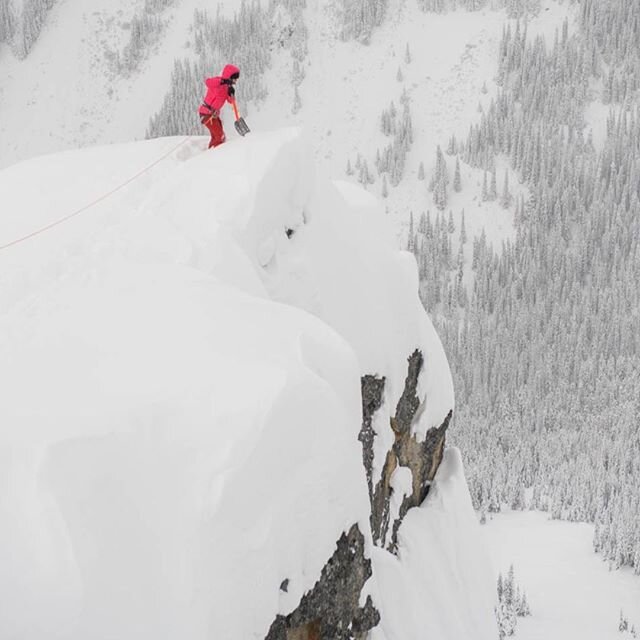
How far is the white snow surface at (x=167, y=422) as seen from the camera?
4.68 metres

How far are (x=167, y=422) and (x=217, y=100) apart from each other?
8.01m

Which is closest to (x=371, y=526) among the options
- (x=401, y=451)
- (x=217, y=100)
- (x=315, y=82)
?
(x=401, y=451)

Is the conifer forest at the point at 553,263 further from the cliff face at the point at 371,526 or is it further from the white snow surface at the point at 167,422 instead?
the white snow surface at the point at 167,422

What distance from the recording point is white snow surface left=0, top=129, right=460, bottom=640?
468 cm

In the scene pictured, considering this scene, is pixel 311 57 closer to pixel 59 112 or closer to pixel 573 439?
pixel 59 112

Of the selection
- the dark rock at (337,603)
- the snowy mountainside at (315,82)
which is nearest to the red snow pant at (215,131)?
the dark rock at (337,603)

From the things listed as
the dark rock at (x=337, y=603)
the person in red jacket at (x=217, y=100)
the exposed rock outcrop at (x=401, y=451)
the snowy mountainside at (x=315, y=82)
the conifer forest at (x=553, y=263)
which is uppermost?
the person in red jacket at (x=217, y=100)

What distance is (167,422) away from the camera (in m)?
5.45

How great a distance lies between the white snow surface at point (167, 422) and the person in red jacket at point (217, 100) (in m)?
1.91

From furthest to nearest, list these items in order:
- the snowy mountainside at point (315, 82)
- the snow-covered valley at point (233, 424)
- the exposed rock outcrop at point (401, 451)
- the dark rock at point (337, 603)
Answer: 1. the snowy mountainside at point (315, 82)
2. the exposed rock outcrop at point (401, 451)
3. the dark rock at point (337, 603)
4. the snow-covered valley at point (233, 424)

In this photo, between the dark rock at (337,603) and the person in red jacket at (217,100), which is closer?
the dark rock at (337,603)

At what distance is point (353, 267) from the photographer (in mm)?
10867

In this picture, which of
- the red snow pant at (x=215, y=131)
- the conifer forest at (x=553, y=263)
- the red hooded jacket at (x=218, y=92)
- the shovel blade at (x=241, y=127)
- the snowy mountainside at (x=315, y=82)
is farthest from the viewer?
the snowy mountainside at (x=315, y=82)

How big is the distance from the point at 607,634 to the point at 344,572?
2390 centimetres
